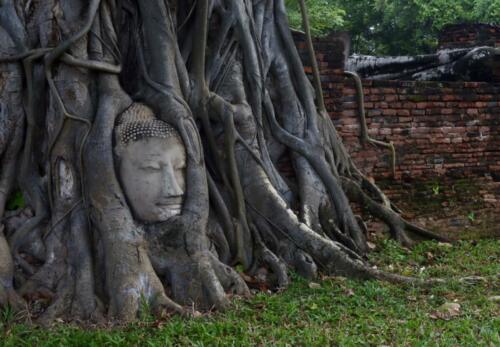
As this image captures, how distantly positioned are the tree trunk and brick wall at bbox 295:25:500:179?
3.24 ft

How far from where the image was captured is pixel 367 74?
29.7 ft

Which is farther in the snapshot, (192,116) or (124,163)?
(192,116)

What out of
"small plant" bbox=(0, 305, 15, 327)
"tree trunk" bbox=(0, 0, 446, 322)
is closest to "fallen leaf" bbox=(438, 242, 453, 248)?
"tree trunk" bbox=(0, 0, 446, 322)

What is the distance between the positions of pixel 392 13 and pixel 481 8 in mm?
2144

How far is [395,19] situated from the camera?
1739 centimetres

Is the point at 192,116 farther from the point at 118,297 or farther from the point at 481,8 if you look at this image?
the point at 481,8

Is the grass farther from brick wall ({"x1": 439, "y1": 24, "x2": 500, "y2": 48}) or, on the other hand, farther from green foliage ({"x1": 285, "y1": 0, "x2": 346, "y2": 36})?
green foliage ({"x1": 285, "y1": 0, "x2": 346, "y2": 36})

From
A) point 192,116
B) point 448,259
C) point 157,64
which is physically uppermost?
point 157,64

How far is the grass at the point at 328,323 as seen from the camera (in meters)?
3.61

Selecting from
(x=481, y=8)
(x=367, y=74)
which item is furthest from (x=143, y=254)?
(x=481, y=8)

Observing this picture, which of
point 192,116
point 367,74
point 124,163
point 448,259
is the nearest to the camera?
point 124,163

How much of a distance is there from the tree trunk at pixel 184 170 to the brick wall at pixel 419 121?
0.99 m

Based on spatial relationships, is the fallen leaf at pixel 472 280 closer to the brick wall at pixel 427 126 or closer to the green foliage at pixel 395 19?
the brick wall at pixel 427 126

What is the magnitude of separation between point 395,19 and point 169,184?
46.3 feet
